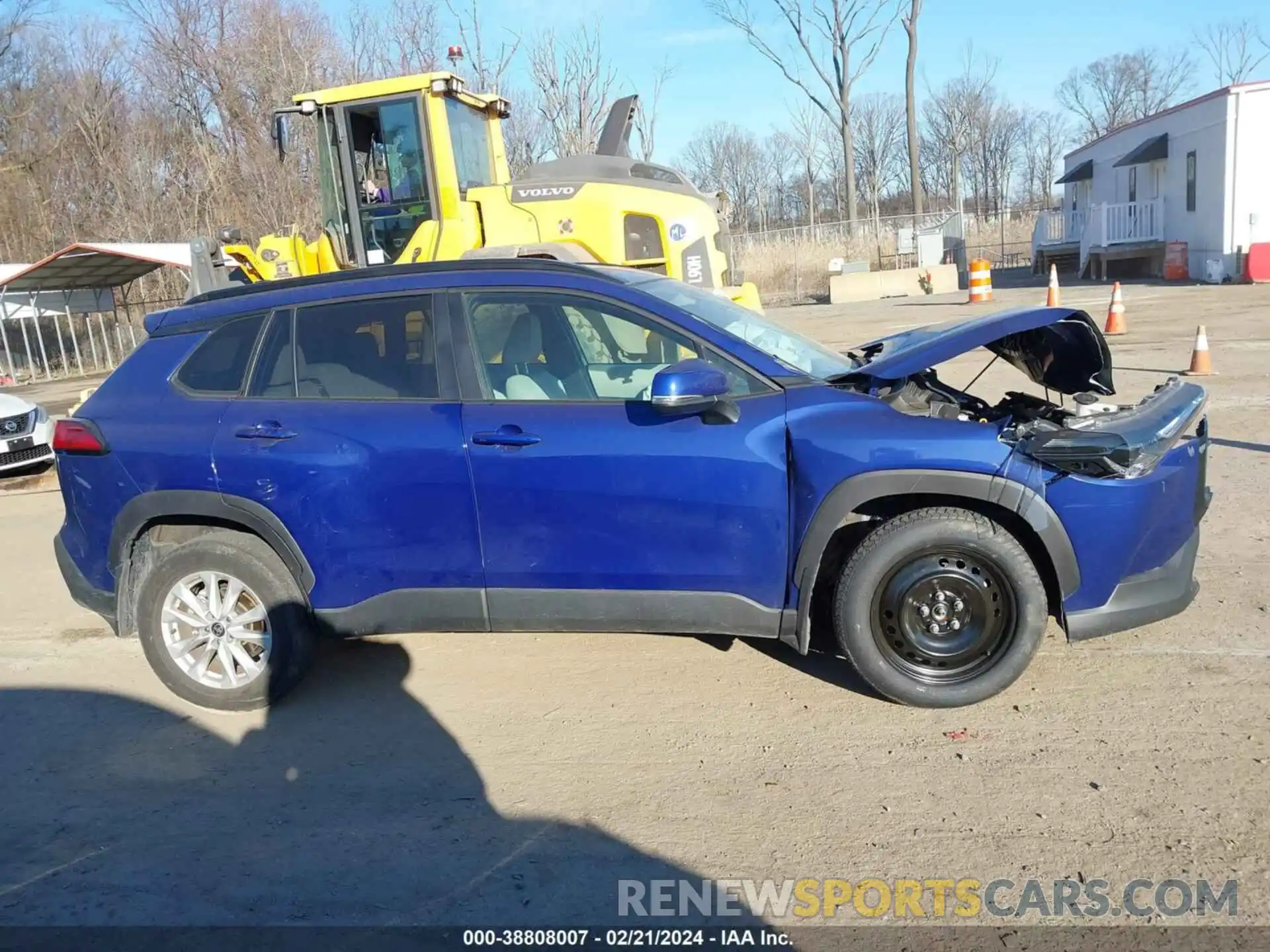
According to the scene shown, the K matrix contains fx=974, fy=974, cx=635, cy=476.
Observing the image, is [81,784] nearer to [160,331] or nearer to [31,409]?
[160,331]

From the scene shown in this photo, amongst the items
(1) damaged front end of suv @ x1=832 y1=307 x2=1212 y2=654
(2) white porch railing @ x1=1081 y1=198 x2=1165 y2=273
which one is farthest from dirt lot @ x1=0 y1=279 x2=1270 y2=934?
(2) white porch railing @ x1=1081 y1=198 x2=1165 y2=273

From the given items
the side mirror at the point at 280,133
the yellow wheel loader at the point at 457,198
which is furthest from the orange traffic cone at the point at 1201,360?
the side mirror at the point at 280,133

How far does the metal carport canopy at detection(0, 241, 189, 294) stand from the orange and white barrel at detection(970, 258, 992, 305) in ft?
52.6

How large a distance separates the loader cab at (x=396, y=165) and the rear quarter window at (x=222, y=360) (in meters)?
5.62

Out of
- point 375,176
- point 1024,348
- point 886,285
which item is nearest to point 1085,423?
point 1024,348

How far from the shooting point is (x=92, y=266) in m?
19.3

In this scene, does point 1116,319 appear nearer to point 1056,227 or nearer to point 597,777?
point 597,777

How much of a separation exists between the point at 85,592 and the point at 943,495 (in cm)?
388

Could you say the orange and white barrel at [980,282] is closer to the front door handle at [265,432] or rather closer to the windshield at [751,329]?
the windshield at [751,329]

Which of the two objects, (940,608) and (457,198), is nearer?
(940,608)

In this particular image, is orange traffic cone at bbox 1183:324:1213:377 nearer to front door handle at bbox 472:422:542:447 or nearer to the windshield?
the windshield

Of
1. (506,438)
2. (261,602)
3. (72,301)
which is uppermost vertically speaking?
(72,301)

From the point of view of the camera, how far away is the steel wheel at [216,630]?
4.29m

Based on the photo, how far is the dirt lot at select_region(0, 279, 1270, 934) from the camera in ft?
9.96
